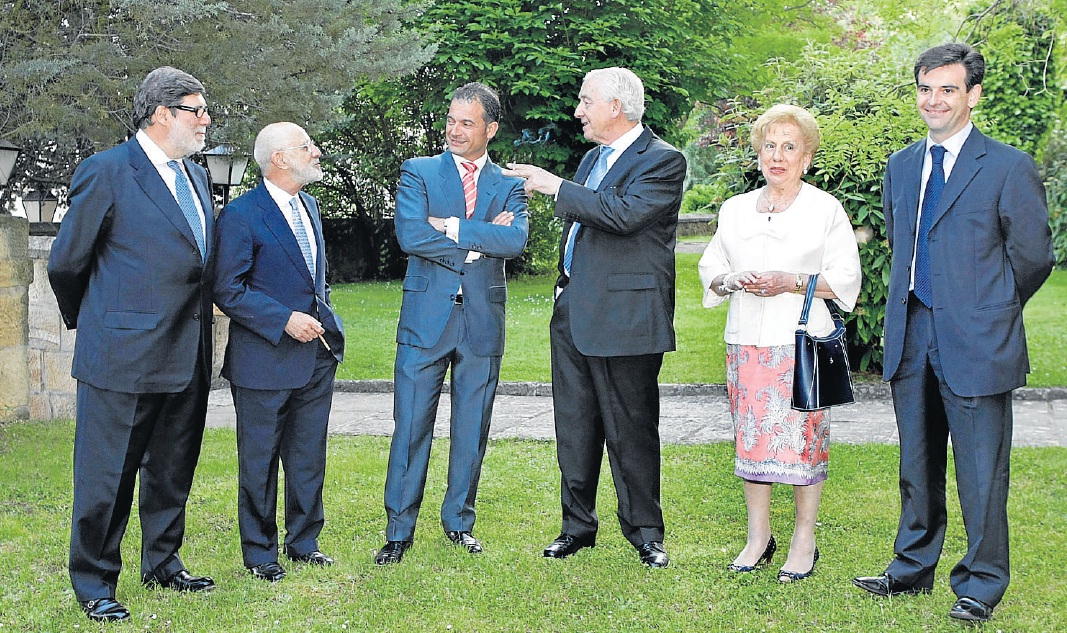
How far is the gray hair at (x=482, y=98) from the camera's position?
5.16 meters

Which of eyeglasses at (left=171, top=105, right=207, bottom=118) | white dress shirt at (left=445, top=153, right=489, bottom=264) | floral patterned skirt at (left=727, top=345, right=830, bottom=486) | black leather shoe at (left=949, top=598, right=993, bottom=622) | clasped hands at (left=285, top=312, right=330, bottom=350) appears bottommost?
black leather shoe at (left=949, top=598, right=993, bottom=622)

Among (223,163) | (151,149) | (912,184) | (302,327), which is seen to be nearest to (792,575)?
(912,184)

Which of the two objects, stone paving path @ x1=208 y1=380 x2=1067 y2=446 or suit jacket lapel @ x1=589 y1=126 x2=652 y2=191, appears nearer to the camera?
suit jacket lapel @ x1=589 y1=126 x2=652 y2=191

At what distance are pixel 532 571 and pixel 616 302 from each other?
50.6 inches

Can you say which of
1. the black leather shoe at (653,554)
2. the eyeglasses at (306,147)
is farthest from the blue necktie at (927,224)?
the eyeglasses at (306,147)

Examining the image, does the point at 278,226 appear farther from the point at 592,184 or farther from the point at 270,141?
the point at 592,184

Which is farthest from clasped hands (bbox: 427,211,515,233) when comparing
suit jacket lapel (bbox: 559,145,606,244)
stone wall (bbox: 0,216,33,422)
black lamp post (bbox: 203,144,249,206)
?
black lamp post (bbox: 203,144,249,206)

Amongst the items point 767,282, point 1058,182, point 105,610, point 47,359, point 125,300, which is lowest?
point 105,610

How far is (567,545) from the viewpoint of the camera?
539cm

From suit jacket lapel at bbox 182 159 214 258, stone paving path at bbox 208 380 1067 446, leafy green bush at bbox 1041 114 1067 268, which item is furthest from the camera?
leafy green bush at bbox 1041 114 1067 268

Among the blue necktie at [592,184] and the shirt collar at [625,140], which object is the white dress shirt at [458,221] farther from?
the shirt collar at [625,140]

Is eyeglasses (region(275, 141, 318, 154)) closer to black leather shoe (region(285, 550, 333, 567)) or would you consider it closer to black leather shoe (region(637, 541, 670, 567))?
black leather shoe (region(285, 550, 333, 567))

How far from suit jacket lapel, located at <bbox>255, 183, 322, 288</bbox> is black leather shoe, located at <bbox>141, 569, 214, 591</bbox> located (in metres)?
1.42

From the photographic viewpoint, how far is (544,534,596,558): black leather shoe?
17.6 feet
